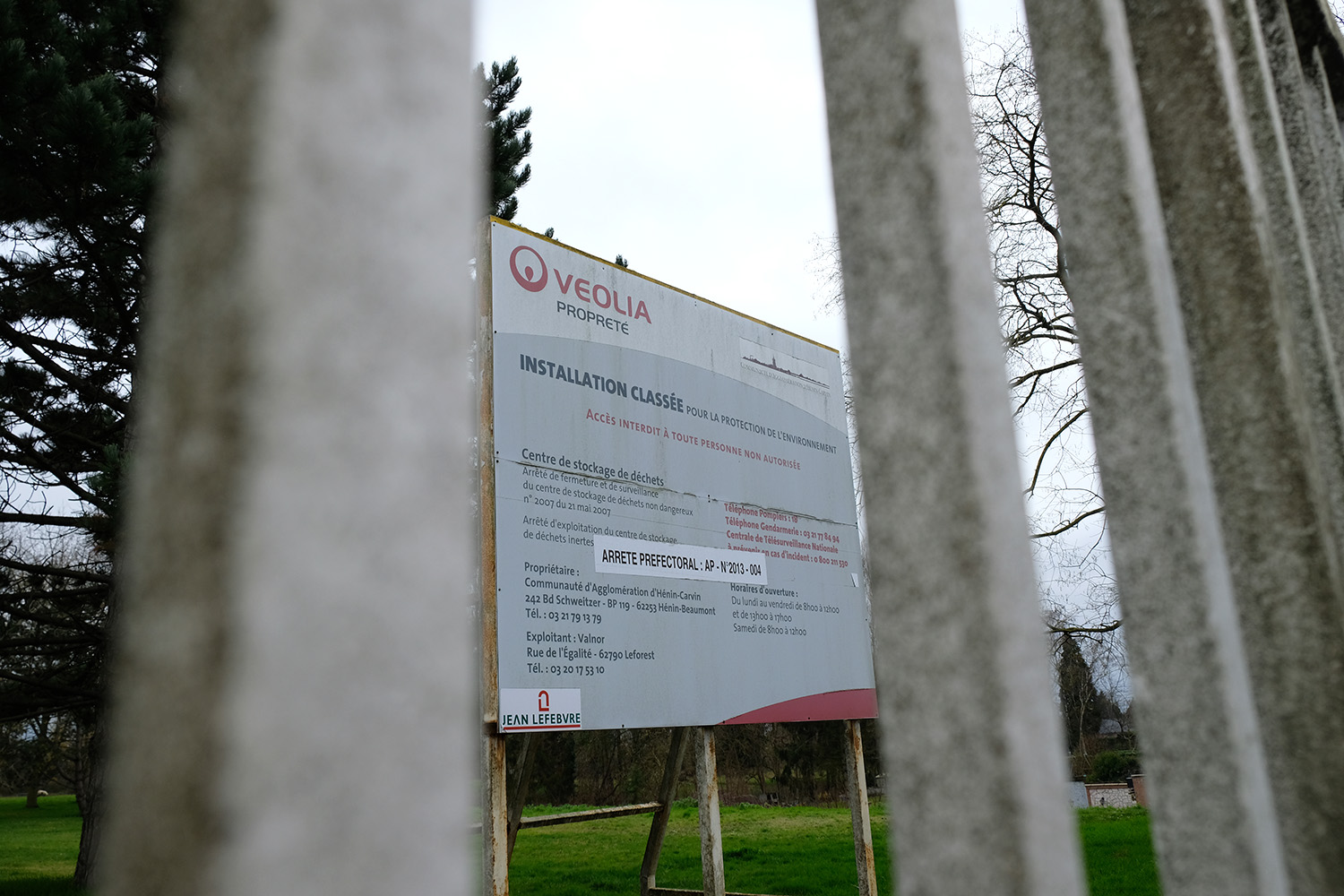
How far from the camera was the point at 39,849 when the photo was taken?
16.2 metres

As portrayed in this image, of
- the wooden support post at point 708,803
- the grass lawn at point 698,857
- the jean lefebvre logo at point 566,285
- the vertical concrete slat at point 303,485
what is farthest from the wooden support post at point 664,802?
the vertical concrete slat at point 303,485

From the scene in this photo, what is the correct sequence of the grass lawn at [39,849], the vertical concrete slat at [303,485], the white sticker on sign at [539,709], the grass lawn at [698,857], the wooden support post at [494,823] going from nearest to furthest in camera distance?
the vertical concrete slat at [303,485] < the wooden support post at [494,823] < the white sticker on sign at [539,709] < the grass lawn at [698,857] < the grass lawn at [39,849]

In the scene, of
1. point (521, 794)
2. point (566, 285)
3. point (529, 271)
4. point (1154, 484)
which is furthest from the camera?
point (521, 794)

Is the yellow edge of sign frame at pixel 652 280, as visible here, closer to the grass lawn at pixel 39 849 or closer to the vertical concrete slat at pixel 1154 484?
the vertical concrete slat at pixel 1154 484

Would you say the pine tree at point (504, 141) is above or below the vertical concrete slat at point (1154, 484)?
above

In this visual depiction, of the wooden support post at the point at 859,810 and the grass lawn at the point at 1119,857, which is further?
the grass lawn at the point at 1119,857

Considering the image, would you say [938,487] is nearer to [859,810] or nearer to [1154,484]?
[1154,484]

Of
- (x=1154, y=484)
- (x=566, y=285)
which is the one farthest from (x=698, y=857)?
(x=1154, y=484)

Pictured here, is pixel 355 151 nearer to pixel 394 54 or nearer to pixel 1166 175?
pixel 394 54

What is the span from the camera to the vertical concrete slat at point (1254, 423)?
1.25 metres

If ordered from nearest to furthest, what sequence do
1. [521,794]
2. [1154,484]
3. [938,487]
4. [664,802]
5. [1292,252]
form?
[938,487]
[1154,484]
[1292,252]
[521,794]
[664,802]

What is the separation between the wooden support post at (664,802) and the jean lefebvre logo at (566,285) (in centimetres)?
246

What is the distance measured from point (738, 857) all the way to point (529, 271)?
7.49m

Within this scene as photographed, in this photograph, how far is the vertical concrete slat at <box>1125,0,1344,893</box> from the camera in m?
1.25
